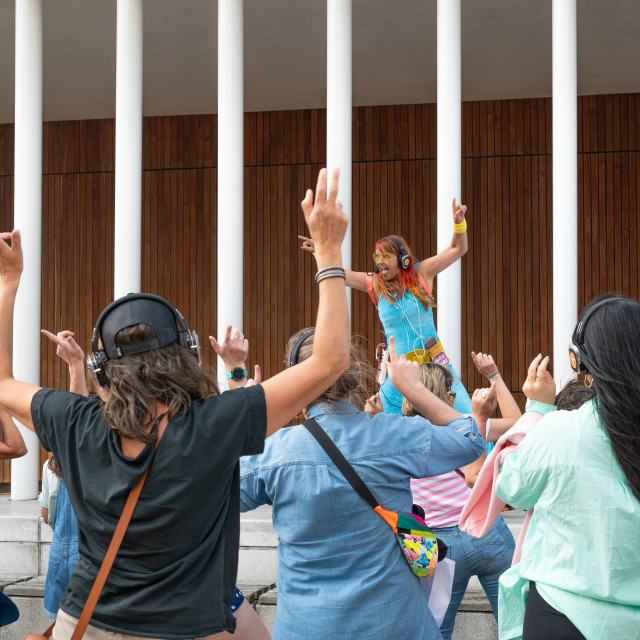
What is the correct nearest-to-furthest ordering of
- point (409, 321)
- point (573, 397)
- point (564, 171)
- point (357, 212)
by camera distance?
point (573, 397), point (409, 321), point (564, 171), point (357, 212)

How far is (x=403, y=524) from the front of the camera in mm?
2686

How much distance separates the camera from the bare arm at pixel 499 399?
374 cm

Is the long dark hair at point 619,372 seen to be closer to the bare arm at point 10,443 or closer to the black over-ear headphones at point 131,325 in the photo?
the black over-ear headphones at point 131,325

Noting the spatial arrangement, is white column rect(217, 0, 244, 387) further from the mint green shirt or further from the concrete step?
the mint green shirt

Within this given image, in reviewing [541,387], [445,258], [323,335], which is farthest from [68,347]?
[445,258]

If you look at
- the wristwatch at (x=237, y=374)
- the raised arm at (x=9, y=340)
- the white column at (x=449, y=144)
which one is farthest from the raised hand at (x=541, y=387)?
the white column at (x=449, y=144)

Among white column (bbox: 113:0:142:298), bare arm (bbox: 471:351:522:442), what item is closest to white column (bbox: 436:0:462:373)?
white column (bbox: 113:0:142:298)

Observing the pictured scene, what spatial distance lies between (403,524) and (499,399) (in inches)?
50.2

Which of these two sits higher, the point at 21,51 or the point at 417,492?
the point at 21,51

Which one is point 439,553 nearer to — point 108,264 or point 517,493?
point 517,493

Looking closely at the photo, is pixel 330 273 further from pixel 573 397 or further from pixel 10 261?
pixel 573 397

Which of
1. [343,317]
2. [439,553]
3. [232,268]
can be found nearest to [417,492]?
[439,553]

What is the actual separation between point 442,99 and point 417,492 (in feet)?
16.6

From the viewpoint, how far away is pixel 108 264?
42.2 ft
